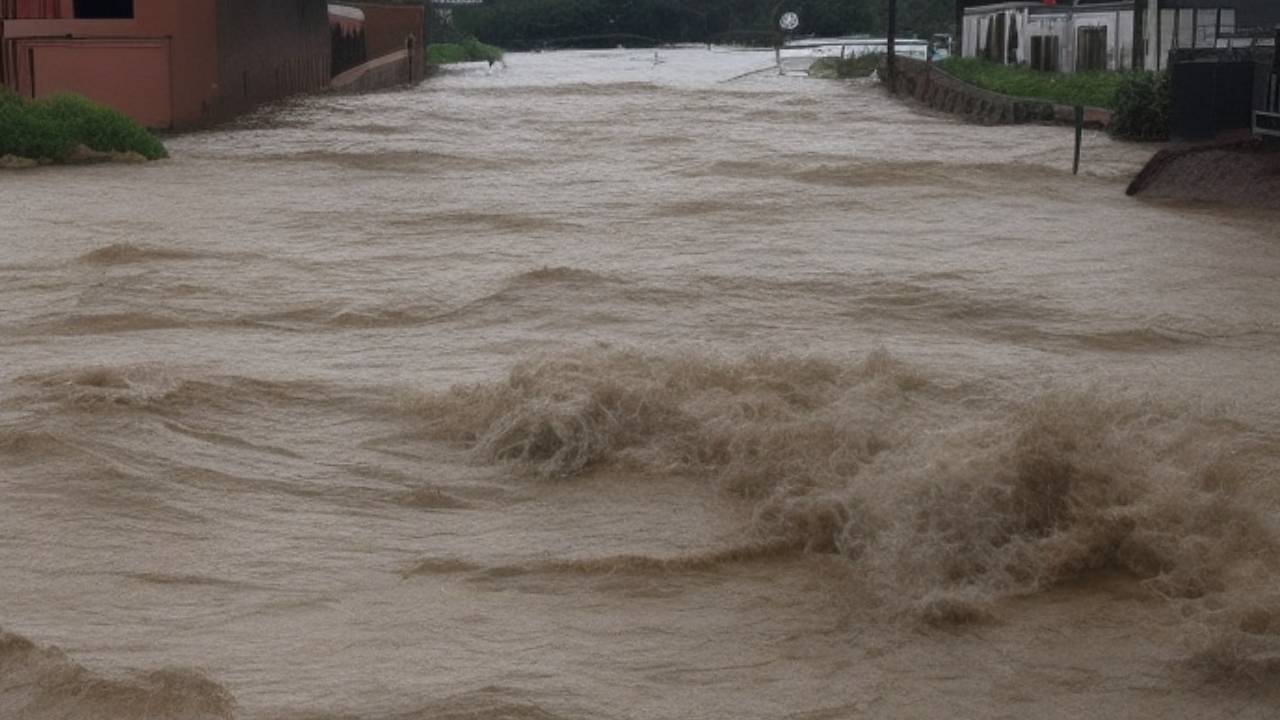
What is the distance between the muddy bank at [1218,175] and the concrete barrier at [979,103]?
7056mm

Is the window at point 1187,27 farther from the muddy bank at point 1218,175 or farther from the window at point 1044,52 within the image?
the muddy bank at point 1218,175

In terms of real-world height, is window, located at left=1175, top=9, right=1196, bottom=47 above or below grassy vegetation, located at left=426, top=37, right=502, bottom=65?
above

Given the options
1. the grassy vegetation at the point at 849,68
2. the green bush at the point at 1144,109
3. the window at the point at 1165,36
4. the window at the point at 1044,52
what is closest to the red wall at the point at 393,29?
the grassy vegetation at the point at 849,68

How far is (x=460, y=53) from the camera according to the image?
6912 centimetres

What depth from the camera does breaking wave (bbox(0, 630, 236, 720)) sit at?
528 centimetres

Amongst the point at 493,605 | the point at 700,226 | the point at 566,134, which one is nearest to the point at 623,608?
the point at 493,605

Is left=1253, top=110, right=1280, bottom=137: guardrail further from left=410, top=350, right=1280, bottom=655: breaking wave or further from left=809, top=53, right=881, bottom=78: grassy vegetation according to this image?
left=809, top=53, right=881, bottom=78: grassy vegetation

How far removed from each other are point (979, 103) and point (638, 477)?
80.3 ft

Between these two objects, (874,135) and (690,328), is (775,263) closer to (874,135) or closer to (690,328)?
(690,328)

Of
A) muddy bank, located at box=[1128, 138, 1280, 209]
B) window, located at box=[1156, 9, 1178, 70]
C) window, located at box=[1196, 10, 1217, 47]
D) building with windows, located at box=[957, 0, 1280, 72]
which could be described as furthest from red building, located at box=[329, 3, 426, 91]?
muddy bank, located at box=[1128, 138, 1280, 209]

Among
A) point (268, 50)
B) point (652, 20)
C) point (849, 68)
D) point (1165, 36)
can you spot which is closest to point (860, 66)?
point (849, 68)

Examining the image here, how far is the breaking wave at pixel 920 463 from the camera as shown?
6344mm

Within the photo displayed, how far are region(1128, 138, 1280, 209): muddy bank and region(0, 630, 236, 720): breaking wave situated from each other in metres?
13.7

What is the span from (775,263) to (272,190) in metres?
7.51
